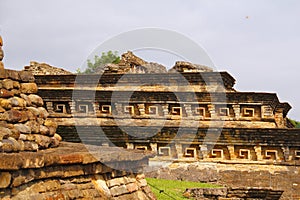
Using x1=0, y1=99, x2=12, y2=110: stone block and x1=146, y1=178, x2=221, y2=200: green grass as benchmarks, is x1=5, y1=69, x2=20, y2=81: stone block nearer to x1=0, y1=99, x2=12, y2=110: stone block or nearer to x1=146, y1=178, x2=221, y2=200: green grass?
x1=0, y1=99, x2=12, y2=110: stone block

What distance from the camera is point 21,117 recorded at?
537 cm

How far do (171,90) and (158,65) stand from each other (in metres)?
3.08

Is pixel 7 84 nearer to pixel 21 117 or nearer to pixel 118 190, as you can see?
pixel 21 117

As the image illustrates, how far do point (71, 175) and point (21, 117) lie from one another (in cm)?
83

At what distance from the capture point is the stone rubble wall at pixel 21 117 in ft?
16.8

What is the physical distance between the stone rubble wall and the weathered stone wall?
200mm

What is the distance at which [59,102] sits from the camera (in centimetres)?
1447

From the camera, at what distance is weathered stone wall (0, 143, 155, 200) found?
14.6ft

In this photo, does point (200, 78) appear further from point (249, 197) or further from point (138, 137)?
point (249, 197)

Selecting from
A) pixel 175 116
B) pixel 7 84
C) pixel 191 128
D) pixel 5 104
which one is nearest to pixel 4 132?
pixel 5 104

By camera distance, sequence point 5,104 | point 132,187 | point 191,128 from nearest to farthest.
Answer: point 5,104 < point 132,187 < point 191,128

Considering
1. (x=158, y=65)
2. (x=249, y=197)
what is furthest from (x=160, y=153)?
(x=158, y=65)

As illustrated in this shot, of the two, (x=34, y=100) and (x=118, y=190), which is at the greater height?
(x=34, y=100)

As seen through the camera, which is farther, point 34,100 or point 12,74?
point 34,100
